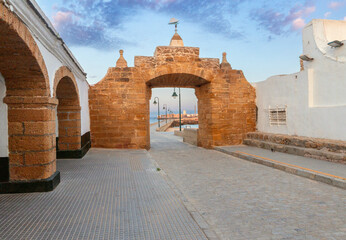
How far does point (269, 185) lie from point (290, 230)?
7.41ft

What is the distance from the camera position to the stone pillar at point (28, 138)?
475cm

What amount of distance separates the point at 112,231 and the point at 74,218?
2.39ft

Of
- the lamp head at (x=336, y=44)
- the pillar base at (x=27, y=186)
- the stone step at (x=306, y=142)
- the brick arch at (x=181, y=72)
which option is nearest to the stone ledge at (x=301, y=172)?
the stone step at (x=306, y=142)

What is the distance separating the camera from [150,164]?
24.7ft

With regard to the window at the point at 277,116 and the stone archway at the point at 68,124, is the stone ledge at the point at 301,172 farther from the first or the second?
the stone archway at the point at 68,124

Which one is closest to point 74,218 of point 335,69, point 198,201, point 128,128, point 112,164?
point 198,201

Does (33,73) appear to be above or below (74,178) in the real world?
above

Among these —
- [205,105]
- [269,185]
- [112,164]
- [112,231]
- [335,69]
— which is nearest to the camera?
[112,231]

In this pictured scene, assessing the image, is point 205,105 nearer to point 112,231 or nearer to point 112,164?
point 112,164

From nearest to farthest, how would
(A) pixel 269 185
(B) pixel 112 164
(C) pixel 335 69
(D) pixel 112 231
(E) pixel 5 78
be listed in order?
(D) pixel 112 231
(E) pixel 5 78
(A) pixel 269 185
(B) pixel 112 164
(C) pixel 335 69

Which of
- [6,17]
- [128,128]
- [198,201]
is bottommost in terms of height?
[198,201]

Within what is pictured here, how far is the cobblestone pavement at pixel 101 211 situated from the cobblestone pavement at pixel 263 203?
55 centimetres

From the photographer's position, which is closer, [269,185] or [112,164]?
[269,185]

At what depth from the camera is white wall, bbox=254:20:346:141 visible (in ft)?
26.2
